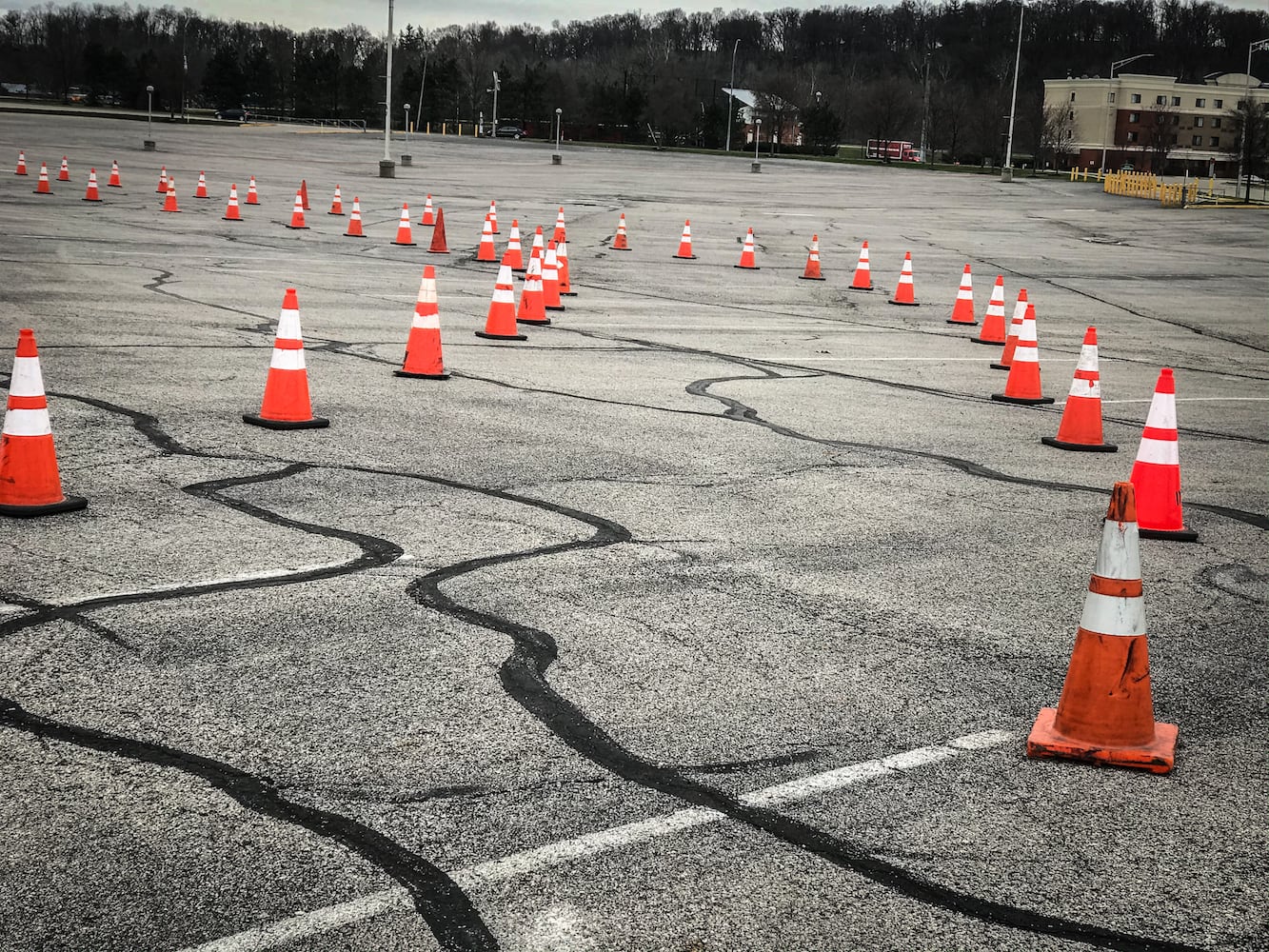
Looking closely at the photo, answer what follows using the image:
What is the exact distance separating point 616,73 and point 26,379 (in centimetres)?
17803

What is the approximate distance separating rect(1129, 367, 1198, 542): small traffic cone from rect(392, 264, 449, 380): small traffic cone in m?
5.52

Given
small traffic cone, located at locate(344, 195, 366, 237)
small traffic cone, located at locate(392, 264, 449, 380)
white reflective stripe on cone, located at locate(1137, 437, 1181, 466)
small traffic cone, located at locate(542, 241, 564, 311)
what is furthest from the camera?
small traffic cone, located at locate(344, 195, 366, 237)

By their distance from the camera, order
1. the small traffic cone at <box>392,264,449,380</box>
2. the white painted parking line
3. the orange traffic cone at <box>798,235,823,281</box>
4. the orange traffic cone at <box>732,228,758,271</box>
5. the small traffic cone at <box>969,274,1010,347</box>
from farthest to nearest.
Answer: the orange traffic cone at <box>732,228,758,271</box>
the orange traffic cone at <box>798,235,823,281</box>
the small traffic cone at <box>969,274,1010,347</box>
the small traffic cone at <box>392,264,449,380</box>
the white painted parking line

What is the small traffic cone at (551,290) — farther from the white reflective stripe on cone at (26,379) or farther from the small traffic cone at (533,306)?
the white reflective stripe on cone at (26,379)

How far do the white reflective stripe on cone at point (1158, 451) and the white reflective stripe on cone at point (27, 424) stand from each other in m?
5.69

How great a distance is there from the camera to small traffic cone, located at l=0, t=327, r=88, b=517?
638cm

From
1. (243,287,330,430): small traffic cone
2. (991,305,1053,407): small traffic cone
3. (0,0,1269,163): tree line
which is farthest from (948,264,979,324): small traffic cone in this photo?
(0,0,1269,163): tree line

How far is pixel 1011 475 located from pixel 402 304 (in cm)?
948

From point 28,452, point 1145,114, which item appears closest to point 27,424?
point 28,452

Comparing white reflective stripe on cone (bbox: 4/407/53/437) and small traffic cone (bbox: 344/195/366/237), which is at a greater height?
small traffic cone (bbox: 344/195/366/237)

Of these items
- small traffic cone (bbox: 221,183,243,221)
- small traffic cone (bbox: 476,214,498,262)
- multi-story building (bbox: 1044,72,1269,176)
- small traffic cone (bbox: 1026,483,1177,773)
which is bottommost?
small traffic cone (bbox: 1026,483,1177,773)

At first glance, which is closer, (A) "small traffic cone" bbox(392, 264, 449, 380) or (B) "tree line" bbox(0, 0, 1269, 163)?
(A) "small traffic cone" bbox(392, 264, 449, 380)

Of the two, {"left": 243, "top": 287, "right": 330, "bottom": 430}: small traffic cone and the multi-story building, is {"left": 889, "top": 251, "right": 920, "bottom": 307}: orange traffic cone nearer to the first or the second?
{"left": 243, "top": 287, "right": 330, "bottom": 430}: small traffic cone

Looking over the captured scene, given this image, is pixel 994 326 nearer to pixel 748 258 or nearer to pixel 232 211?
pixel 748 258
